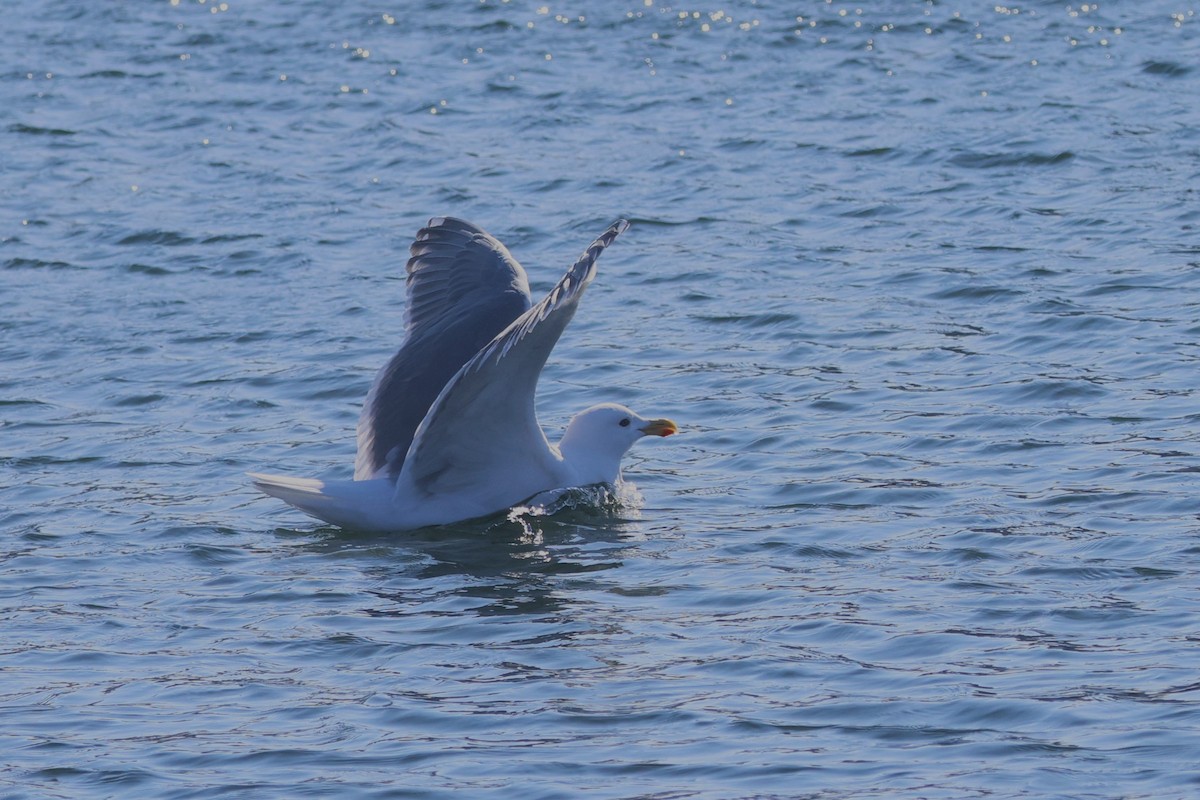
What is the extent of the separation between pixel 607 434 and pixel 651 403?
1.36m

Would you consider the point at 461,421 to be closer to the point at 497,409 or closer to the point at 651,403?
the point at 497,409

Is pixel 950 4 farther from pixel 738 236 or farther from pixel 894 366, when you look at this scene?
pixel 894 366

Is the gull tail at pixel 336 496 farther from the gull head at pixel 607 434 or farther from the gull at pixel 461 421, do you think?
the gull head at pixel 607 434

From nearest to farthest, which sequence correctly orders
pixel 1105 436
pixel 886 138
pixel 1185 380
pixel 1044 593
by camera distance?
pixel 1044 593, pixel 1105 436, pixel 1185 380, pixel 886 138

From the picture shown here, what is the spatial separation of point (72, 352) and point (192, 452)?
7.92 feet

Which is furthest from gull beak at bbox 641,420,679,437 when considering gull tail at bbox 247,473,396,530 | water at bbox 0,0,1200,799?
gull tail at bbox 247,473,396,530

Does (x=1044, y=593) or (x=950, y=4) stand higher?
(x=950, y=4)

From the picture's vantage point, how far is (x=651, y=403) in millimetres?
11852

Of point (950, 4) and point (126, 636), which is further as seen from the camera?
point (950, 4)

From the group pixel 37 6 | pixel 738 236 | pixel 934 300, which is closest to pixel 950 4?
Result: pixel 738 236

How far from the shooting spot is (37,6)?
25.0 metres

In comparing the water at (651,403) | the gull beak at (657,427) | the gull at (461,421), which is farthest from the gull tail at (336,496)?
the gull beak at (657,427)

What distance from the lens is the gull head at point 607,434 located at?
1044cm

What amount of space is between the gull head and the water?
0.74ft
